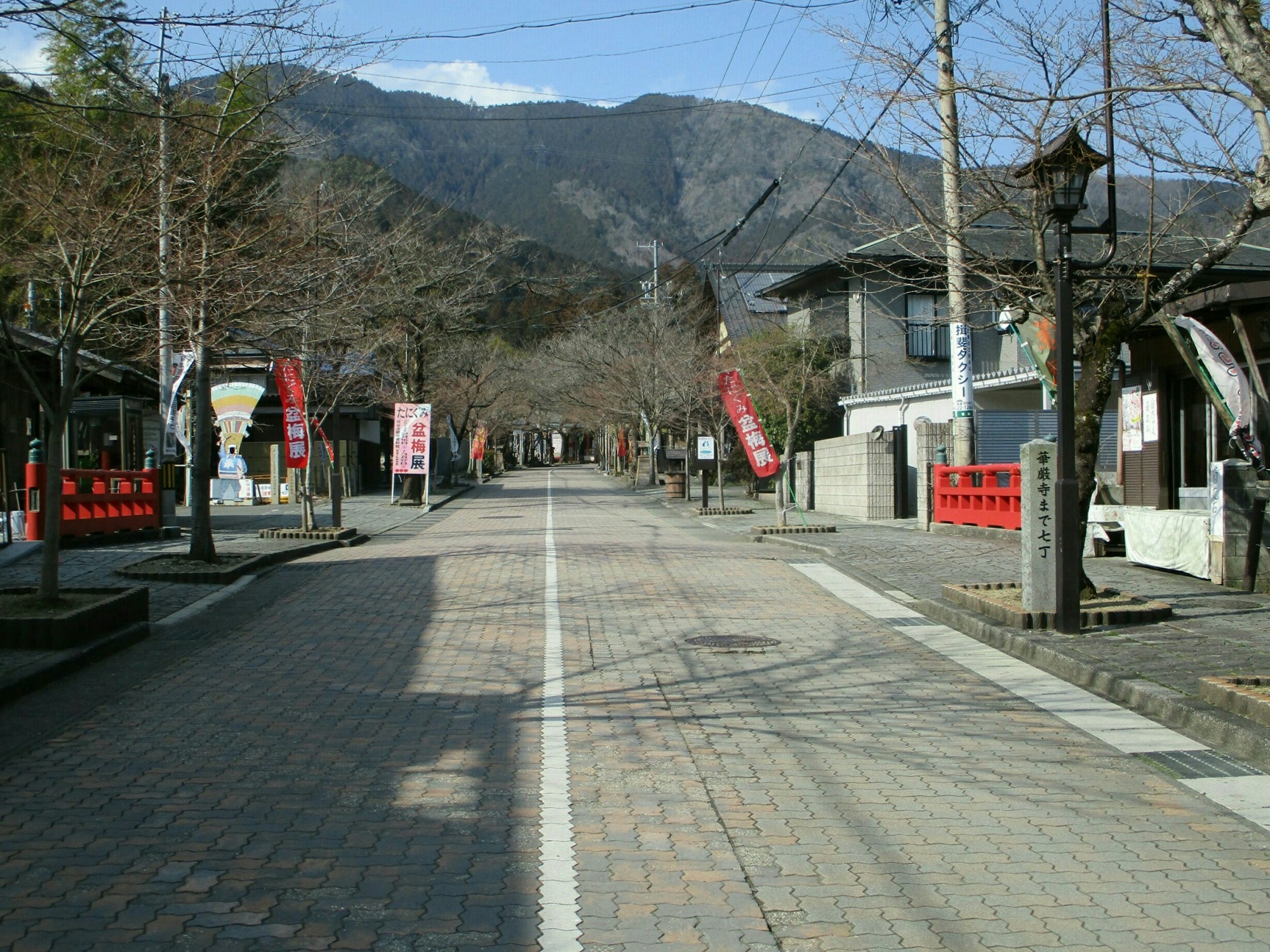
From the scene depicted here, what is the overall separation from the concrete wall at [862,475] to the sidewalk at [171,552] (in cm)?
1069

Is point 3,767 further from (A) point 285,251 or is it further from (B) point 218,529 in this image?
(B) point 218,529

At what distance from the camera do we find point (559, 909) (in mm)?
4508

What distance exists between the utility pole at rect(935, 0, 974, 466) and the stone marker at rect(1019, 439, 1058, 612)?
2291 mm

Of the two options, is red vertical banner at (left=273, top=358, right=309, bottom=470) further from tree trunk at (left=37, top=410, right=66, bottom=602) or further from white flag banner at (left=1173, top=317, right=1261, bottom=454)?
white flag banner at (left=1173, top=317, right=1261, bottom=454)

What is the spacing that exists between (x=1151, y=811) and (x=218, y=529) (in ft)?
71.1

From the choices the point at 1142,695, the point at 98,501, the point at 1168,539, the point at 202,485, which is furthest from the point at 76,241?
the point at 1168,539

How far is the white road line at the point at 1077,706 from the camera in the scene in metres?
6.12

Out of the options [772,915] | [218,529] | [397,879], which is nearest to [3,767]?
[397,879]

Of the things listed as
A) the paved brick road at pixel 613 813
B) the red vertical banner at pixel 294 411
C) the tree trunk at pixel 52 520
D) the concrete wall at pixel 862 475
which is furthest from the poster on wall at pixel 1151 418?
the red vertical banner at pixel 294 411

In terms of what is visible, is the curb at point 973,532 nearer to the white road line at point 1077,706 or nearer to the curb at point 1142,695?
the white road line at point 1077,706

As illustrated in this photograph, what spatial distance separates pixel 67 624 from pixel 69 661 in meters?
0.56

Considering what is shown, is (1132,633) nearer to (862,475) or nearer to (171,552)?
(171,552)

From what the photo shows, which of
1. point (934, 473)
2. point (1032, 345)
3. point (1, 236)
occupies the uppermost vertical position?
point (1, 236)

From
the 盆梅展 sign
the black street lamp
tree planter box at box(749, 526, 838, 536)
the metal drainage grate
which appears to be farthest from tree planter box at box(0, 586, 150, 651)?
the 盆梅展 sign
